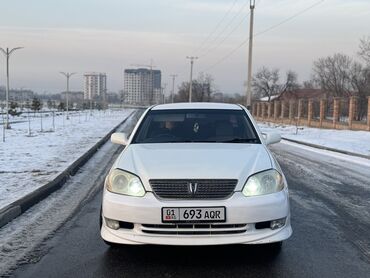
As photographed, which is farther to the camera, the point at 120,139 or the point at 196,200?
the point at 120,139

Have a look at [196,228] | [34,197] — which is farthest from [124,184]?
[34,197]

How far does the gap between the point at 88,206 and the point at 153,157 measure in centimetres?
274

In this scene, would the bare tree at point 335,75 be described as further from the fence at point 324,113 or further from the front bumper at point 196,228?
the front bumper at point 196,228

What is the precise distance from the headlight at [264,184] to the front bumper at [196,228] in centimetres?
7

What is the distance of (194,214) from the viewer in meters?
4.28

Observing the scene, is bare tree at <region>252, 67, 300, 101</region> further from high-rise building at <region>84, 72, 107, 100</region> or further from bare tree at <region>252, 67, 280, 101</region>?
high-rise building at <region>84, 72, 107, 100</region>

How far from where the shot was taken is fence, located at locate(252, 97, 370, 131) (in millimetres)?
33688

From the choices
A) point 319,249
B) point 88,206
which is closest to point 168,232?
point 319,249

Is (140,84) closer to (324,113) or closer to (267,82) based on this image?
(267,82)

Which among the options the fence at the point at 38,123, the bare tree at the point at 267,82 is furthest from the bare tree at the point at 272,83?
the fence at the point at 38,123

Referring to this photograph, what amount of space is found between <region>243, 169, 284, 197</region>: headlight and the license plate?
0.32 meters

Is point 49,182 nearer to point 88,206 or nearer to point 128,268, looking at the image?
point 88,206

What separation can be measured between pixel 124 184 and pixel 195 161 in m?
0.70

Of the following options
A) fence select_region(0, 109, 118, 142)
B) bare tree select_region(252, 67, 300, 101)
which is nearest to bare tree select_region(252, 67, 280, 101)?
bare tree select_region(252, 67, 300, 101)
